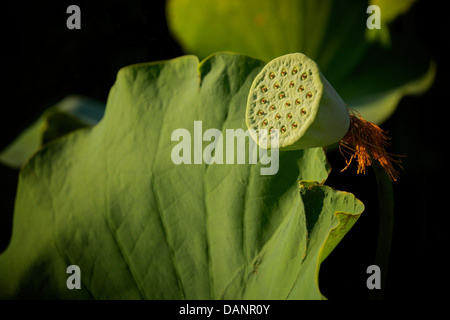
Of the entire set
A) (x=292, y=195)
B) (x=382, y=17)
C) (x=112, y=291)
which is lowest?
(x=112, y=291)

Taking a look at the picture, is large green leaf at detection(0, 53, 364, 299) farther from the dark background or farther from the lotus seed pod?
the dark background

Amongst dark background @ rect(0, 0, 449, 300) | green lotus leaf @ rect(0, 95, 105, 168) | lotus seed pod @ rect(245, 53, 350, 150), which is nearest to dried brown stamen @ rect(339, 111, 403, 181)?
lotus seed pod @ rect(245, 53, 350, 150)

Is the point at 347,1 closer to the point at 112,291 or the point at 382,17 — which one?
the point at 382,17

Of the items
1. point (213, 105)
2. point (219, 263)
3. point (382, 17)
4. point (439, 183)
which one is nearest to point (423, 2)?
point (382, 17)

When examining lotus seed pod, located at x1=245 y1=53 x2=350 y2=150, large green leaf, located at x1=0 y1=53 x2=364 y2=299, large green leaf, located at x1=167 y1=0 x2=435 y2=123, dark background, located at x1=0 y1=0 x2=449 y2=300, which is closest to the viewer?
lotus seed pod, located at x1=245 y1=53 x2=350 y2=150

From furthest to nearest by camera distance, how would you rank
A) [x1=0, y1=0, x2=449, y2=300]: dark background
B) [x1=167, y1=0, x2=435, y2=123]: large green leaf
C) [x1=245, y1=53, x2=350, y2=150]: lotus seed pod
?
[x1=167, y1=0, x2=435, y2=123]: large green leaf < [x1=0, y1=0, x2=449, y2=300]: dark background < [x1=245, y1=53, x2=350, y2=150]: lotus seed pod

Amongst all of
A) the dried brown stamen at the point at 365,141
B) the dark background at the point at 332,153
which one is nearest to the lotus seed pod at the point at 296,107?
the dried brown stamen at the point at 365,141

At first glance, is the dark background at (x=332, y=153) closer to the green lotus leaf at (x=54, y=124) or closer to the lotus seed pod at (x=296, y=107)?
the green lotus leaf at (x=54, y=124)
